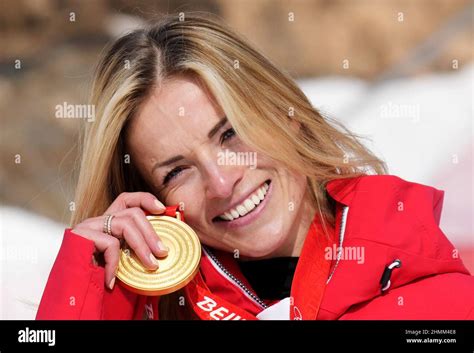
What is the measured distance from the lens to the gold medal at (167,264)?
5.87ft

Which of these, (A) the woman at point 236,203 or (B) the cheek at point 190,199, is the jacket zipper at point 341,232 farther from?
(B) the cheek at point 190,199

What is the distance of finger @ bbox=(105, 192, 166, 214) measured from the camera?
6.15 feet

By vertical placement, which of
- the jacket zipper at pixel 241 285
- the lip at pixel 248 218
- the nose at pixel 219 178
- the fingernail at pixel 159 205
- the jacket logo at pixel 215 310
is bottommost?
the jacket logo at pixel 215 310

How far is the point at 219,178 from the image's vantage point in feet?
6.06

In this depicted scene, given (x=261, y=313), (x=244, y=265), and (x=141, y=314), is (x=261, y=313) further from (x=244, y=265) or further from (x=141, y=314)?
(x=141, y=314)

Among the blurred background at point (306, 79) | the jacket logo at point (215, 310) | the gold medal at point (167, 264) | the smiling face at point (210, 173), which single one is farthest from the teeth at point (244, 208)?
the blurred background at point (306, 79)

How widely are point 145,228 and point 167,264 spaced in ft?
0.36

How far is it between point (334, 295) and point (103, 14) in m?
1.76

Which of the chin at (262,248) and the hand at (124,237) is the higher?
the hand at (124,237)

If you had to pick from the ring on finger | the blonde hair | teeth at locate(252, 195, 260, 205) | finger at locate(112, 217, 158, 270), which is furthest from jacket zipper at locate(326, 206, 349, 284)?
the ring on finger

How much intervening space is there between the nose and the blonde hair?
90 millimetres

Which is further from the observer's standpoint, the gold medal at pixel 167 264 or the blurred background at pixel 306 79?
the blurred background at pixel 306 79

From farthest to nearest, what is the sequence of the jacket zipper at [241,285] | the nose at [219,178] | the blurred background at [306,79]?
the blurred background at [306,79] → the jacket zipper at [241,285] → the nose at [219,178]

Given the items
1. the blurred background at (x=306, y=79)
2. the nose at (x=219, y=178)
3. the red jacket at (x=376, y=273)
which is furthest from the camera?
the blurred background at (x=306, y=79)
